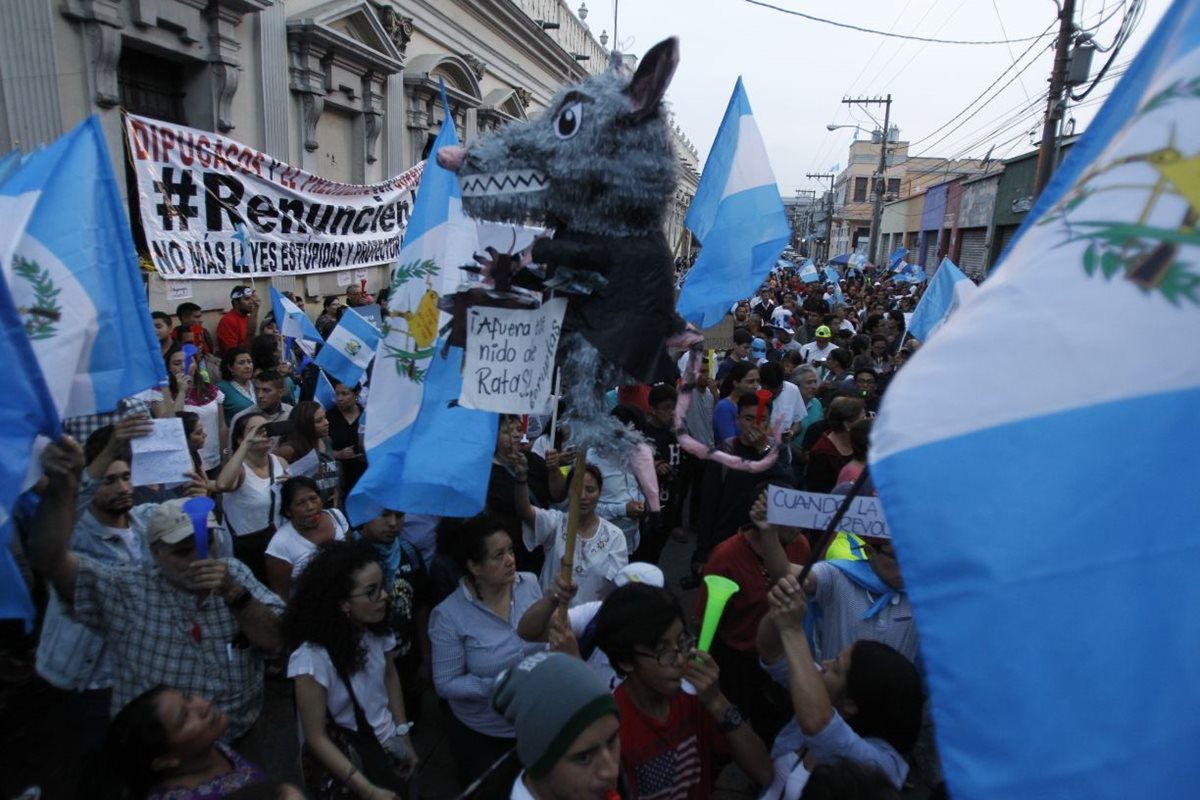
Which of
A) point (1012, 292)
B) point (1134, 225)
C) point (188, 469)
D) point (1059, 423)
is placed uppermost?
point (1134, 225)

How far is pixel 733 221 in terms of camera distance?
15.1ft

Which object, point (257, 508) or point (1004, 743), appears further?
point (257, 508)

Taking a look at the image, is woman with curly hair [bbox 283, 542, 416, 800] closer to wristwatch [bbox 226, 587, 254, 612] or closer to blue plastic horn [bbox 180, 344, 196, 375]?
A: wristwatch [bbox 226, 587, 254, 612]

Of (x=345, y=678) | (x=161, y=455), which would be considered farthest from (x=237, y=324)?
(x=345, y=678)

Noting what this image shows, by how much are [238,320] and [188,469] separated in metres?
5.30

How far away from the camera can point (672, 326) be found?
234 centimetres

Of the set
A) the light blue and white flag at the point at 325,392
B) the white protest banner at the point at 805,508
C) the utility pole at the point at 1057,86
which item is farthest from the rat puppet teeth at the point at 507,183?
the utility pole at the point at 1057,86

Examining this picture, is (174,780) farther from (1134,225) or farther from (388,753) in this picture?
(1134,225)

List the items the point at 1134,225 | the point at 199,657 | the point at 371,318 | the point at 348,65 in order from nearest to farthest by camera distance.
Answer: the point at 1134,225, the point at 199,657, the point at 371,318, the point at 348,65

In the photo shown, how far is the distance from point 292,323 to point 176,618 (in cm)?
442

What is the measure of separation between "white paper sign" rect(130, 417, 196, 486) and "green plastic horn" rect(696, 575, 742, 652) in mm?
2163

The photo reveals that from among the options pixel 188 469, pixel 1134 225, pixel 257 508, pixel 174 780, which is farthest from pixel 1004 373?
pixel 257 508

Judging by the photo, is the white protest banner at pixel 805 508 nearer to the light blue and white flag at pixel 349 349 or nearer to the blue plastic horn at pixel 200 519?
the blue plastic horn at pixel 200 519

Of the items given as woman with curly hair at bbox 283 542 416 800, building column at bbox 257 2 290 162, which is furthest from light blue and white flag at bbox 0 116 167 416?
building column at bbox 257 2 290 162
